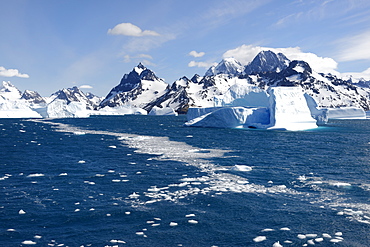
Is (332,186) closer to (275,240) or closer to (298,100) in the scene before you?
(275,240)

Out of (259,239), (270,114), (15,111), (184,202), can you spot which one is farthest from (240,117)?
(15,111)

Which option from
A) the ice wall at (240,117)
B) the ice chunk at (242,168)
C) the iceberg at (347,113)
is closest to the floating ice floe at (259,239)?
the ice chunk at (242,168)

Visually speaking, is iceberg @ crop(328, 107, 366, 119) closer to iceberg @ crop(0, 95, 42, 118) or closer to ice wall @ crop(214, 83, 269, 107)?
ice wall @ crop(214, 83, 269, 107)

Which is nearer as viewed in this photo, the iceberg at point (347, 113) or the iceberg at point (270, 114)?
the iceberg at point (270, 114)

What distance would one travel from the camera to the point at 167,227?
9859 mm

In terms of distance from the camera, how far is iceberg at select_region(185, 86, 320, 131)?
48406mm

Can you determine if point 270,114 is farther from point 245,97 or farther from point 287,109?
point 245,97

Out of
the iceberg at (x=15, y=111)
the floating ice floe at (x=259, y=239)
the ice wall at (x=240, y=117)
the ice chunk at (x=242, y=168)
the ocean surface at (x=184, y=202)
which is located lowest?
the floating ice floe at (x=259, y=239)

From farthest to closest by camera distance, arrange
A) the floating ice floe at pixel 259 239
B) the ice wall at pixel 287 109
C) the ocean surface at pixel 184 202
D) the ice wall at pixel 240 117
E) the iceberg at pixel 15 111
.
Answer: the iceberg at pixel 15 111, the ice wall at pixel 240 117, the ice wall at pixel 287 109, the ocean surface at pixel 184 202, the floating ice floe at pixel 259 239

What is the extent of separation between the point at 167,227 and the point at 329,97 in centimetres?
20735

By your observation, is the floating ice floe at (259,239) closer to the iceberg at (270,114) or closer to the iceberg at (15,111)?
the iceberg at (270,114)

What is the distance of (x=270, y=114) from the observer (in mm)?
50812

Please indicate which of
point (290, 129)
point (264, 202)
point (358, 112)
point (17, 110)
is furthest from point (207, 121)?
point (17, 110)

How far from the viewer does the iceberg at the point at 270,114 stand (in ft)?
159
